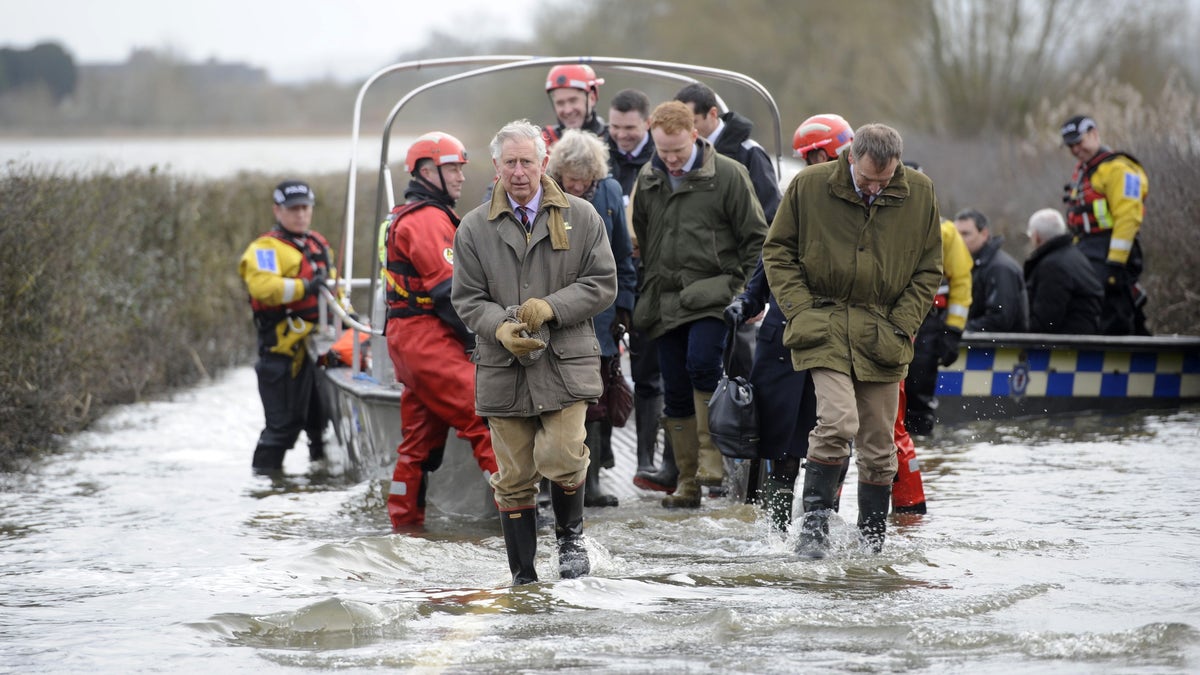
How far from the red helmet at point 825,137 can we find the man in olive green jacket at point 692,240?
0.63 metres

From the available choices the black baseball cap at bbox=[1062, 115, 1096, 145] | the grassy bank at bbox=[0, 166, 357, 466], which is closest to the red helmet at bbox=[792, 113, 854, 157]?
the black baseball cap at bbox=[1062, 115, 1096, 145]

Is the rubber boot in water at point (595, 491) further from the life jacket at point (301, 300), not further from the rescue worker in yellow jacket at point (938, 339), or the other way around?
the life jacket at point (301, 300)

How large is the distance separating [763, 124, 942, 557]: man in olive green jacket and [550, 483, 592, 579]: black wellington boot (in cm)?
113

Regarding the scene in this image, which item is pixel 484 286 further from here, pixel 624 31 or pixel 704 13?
pixel 624 31

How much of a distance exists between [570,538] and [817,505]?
3.76 ft

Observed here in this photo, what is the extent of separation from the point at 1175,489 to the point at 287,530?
16.2ft

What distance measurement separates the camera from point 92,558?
770 centimetres

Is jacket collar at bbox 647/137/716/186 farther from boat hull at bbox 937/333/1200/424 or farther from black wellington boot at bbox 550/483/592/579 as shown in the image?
boat hull at bbox 937/333/1200/424

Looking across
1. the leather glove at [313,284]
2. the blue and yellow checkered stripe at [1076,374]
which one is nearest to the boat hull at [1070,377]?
the blue and yellow checkered stripe at [1076,374]

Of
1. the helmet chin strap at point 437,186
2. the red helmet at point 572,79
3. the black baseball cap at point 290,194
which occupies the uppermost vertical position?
the red helmet at point 572,79

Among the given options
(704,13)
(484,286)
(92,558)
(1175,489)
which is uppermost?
(704,13)

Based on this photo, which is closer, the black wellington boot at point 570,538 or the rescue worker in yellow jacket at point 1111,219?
the black wellington boot at point 570,538

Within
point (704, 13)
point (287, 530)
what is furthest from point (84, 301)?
point (704, 13)

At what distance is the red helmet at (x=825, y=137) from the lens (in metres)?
7.14
